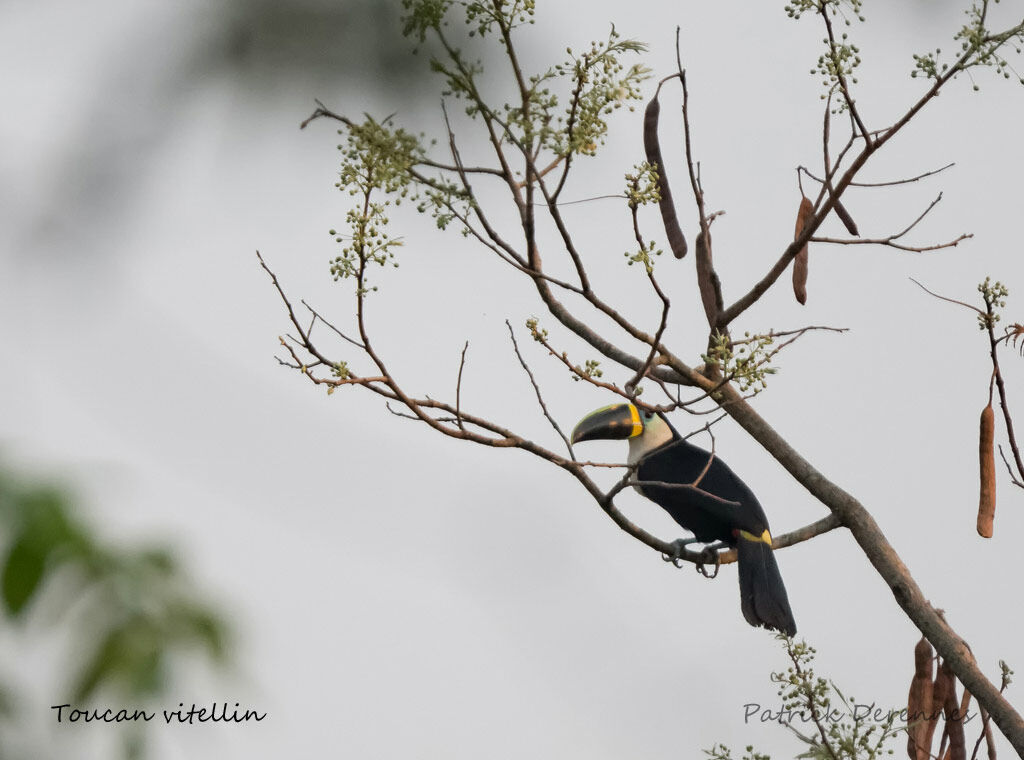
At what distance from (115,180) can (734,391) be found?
2.37m

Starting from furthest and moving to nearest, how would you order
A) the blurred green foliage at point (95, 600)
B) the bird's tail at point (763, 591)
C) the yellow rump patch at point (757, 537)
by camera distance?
1. the yellow rump patch at point (757, 537)
2. the bird's tail at point (763, 591)
3. the blurred green foliage at point (95, 600)

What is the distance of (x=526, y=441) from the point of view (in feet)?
9.01

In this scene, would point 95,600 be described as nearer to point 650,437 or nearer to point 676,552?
point 676,552

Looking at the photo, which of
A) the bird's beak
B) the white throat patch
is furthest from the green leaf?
the white throat patch

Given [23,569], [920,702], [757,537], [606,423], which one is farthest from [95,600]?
[606,423]

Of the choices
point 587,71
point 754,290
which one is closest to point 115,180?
point 587,71

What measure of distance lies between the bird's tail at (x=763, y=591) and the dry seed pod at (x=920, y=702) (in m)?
0.40

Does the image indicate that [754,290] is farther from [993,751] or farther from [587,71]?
[993,751]

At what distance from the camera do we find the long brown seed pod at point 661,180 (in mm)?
2980

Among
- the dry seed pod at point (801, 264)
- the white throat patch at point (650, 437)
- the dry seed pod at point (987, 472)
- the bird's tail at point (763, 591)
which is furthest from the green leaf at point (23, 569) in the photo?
the white throat patch at point (650, 437)

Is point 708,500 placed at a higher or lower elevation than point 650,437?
lower

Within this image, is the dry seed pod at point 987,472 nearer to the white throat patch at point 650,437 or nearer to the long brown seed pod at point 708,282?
the long brown seed pod at point 708,282

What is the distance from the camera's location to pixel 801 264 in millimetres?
3150

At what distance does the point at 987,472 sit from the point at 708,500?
37.8 inches
